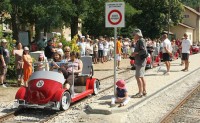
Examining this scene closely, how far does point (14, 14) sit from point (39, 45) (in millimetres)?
8423

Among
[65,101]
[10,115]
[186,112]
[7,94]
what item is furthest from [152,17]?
[10,115]

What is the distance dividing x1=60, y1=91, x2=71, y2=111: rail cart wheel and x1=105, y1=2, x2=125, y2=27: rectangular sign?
221cm

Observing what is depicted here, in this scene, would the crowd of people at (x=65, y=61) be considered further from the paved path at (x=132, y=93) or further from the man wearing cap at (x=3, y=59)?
the paved path at (x=132, y=93)

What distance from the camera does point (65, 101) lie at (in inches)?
407

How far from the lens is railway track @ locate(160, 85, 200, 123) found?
932 cm

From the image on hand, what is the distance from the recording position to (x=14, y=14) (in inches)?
1335

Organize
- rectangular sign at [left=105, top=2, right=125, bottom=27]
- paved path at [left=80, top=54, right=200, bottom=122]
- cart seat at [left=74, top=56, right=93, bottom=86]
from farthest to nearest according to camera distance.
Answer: cart seat at [left=74, top=56, right=93, bottom=86] → rectangular sign at [left=105, top=2, right=125, bottom=27] → paved path at [left=80, top=54, right=200, bottom=122]

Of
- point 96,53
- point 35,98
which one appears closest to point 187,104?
point 35,98

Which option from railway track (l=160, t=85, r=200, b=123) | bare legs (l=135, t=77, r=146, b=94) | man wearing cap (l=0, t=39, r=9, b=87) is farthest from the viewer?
man wearing cap (l=0, t=39, r=9, b=87)

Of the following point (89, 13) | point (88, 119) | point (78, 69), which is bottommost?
point (88, 119)

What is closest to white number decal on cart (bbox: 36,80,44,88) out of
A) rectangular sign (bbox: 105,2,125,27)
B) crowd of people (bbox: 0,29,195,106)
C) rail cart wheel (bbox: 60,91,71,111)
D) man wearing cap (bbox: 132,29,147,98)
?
rail cart wheel (bbox: 60,91,71,111)

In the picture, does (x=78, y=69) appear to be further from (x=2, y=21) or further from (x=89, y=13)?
(x=2, y=21)

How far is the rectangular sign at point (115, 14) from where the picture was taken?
1037cm

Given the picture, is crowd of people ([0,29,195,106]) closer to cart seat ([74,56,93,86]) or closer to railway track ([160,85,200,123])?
cart seat ([74,56,93,86])
